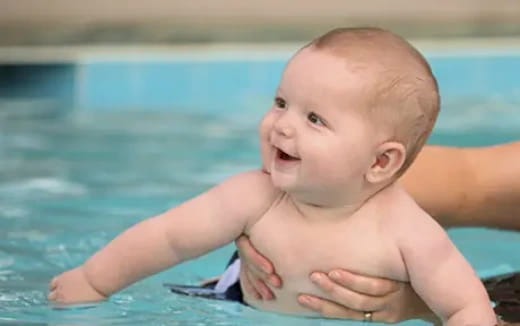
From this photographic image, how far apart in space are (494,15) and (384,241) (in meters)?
4.76

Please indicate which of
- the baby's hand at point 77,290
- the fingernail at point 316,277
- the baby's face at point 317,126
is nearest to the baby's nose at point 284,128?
the baby's face at point 317,126

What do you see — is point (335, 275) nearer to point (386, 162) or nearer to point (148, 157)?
point (386, 162)

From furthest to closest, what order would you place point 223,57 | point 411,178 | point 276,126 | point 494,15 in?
point 494,15, point 223,57, point 411,178, point 276,126

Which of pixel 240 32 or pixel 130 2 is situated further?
pixel 130 2

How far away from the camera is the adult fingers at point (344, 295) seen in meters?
1.60

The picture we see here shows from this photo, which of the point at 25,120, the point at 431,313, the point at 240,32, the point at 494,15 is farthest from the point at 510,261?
the point at 494,15

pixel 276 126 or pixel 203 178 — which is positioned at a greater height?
pixel 203 178

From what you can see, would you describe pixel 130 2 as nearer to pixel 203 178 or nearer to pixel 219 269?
pixel 203 178

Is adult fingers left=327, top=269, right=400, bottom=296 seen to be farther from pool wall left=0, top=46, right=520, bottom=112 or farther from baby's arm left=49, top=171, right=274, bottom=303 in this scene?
pool wall left=0, top=46, right=520, bottom=112

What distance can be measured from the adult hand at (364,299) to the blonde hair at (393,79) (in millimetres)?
200

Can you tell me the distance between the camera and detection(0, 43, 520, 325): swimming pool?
6.02 ft

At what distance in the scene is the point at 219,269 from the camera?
227 centimetres

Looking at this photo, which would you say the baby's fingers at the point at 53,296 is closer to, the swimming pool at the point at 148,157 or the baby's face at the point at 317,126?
the swimming pool at the point at 148,157

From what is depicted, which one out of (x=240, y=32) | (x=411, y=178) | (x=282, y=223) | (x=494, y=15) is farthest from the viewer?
(x=494, y=15)
